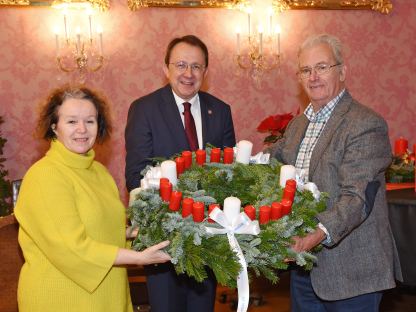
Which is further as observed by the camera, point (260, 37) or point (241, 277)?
point (260, 37)

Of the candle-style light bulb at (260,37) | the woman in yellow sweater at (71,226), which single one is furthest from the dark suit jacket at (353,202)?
the candle-style light bulb at (260,37)

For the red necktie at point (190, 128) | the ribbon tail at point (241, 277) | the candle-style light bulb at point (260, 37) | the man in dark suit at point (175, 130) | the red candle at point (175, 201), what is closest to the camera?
the ribbon tail at point (241, 277)

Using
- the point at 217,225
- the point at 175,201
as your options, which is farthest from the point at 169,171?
the point at 217,225

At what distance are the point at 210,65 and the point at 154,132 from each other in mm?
2406

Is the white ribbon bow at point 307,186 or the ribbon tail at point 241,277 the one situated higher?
the white ribbon bow at point 307,186

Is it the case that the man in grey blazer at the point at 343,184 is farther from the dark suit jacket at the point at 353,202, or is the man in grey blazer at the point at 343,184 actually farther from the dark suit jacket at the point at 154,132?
the dark suit jacket at the point at 154,132

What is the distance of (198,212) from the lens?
1766 mm

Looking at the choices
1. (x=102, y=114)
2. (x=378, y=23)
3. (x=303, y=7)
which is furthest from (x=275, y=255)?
(x=378, y=23)

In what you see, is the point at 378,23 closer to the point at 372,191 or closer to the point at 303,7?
the point at 303,7

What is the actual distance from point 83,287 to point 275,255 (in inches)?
27.6

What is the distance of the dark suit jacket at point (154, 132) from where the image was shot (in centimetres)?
278

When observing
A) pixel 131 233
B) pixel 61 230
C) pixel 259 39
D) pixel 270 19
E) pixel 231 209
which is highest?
pixel 270 19

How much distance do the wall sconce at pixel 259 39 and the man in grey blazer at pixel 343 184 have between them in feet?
9.30

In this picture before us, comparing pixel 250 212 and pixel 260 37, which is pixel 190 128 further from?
pixel 260 37
